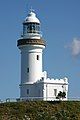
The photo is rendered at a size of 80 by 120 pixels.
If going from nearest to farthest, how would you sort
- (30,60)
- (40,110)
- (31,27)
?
(40,110) < (30,60) < (31,27)

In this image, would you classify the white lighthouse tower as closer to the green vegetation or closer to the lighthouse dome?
the lighthouse dome

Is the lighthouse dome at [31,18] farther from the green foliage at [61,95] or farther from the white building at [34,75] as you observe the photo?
the green foliage at [61,95]

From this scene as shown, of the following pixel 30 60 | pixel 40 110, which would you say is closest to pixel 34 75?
pixel 30 60

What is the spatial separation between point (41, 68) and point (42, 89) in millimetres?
2581

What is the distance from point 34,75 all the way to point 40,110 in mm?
14683

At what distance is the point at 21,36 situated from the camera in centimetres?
6216

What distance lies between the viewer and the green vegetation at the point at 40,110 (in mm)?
44531

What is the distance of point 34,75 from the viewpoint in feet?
200

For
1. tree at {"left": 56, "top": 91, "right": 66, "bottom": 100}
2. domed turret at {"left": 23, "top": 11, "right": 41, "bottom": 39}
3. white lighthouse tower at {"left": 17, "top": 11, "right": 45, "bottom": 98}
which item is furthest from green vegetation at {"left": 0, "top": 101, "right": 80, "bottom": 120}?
domed turret at {"left": 23, "top": 11, "right": 41, "bottom": 39}

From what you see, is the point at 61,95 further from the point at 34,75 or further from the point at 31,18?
the point at 31,18

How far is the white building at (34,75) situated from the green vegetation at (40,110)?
11067 mm

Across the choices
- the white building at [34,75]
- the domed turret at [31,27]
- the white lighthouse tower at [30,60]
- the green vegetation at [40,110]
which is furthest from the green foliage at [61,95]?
the green vegetation at [40,110]

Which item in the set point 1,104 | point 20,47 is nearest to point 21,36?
point 20,47

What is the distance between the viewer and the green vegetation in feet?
146
